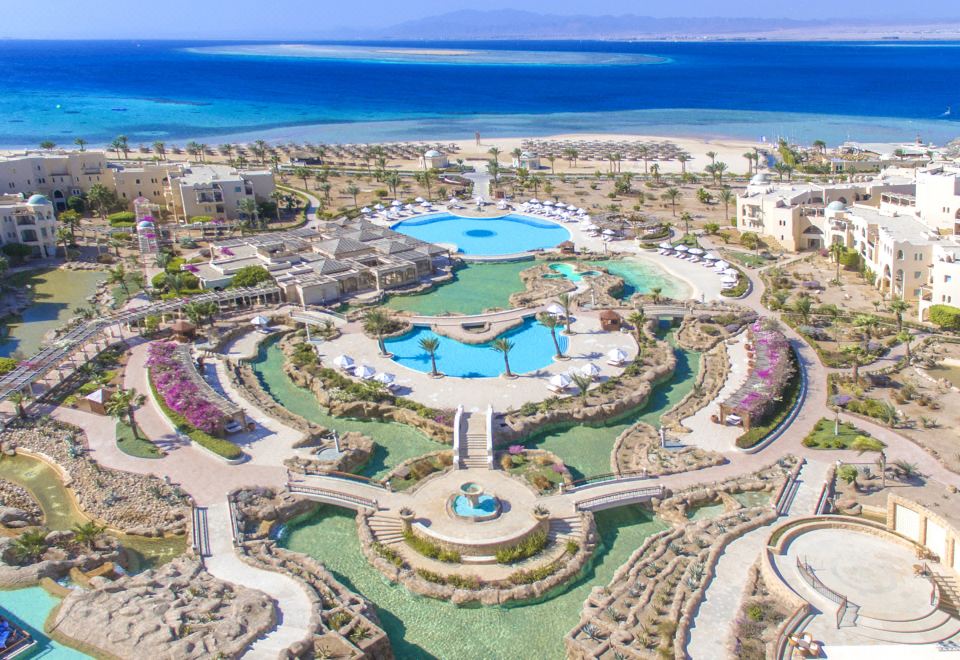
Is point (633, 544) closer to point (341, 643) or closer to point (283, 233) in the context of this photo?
point (341, 643)

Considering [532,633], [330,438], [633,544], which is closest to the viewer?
[532,633]

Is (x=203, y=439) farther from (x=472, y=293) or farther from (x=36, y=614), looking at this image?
(x=472, y=293)

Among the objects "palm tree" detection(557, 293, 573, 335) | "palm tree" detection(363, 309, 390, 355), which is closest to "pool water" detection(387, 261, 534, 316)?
"palm tree" detection(557, 293, 573, 335)

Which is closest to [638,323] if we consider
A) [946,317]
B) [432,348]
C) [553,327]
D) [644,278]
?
[553,327]

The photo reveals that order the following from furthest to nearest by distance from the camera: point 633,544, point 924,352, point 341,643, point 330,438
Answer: point 924,352 < point 330,438 < point 633,544 < point 341,643

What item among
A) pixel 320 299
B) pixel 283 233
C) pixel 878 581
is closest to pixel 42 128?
pixel 283 233
